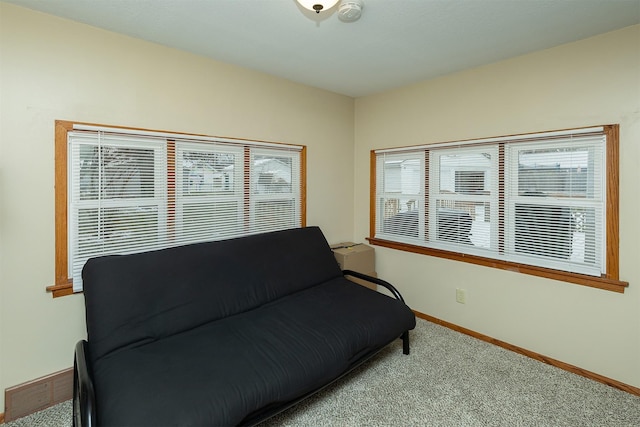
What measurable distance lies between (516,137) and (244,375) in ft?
8.63

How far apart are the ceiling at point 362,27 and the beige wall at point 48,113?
0.45 feet

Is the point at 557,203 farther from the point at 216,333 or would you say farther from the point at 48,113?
the point at 48,113

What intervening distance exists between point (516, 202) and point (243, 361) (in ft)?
7.96

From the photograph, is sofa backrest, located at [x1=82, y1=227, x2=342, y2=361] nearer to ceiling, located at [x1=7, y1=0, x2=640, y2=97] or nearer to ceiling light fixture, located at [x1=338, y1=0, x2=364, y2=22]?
ceiling, located at [x1=7, y1=0, x2=640, y2=97]

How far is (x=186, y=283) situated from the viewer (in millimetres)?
2115

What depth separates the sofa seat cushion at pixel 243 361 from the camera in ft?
4.38

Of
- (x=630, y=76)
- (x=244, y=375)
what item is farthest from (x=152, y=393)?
(x=630, y=76)

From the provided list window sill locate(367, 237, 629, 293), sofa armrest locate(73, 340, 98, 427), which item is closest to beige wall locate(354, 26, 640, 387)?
window sill locate(367, 237, 629, 293)

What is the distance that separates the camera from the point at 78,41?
6.51ft

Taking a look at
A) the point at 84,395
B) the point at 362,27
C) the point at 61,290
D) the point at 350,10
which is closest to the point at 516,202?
the point at 362,27

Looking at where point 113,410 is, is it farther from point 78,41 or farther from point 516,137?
point 516,137

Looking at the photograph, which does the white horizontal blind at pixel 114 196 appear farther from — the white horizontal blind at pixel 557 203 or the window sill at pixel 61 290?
the white horizontal blind at pixel 557 203

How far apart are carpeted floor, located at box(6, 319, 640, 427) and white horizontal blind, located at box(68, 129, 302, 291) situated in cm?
116

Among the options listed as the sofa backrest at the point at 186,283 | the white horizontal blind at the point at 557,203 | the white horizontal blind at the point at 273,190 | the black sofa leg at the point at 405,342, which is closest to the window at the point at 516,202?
the white horizontal blind at the point at 557,203
